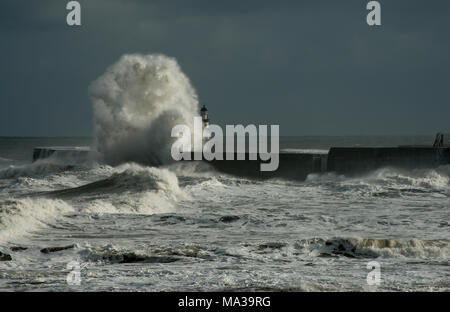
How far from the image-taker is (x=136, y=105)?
28188mm

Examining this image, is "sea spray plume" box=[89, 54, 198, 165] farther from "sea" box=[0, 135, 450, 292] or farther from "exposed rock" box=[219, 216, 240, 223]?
"exposed rock" box=[219, 216, 240, 223]

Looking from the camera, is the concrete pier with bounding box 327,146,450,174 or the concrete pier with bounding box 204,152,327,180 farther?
the concrete pier with bounding box 204,152,327,180

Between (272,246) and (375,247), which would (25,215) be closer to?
(272,246)

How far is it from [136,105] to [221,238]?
19211 mm

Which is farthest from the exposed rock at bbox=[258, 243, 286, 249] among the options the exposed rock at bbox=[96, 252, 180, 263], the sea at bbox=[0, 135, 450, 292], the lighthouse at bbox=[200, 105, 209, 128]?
the lighthouse at bbox=[200, 105, 209, 128]

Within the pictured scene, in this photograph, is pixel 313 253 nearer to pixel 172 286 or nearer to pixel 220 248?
pixel 220 248

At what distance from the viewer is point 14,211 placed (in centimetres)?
1072

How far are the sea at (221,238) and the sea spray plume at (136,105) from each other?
9223 millimetres

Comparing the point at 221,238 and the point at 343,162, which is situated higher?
the point at 343,162

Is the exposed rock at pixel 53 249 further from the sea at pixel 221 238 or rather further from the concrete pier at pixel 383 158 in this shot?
the concrete pier at pixel 383 158

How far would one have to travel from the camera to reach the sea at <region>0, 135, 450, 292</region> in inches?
259

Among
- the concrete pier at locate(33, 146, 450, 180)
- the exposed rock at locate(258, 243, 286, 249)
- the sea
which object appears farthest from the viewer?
the concrete pier at locate(33, 146, 450, 180)

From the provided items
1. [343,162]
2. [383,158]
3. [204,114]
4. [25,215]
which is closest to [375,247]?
[25,215]

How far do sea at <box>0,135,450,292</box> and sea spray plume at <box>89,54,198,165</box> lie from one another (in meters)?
9.22
